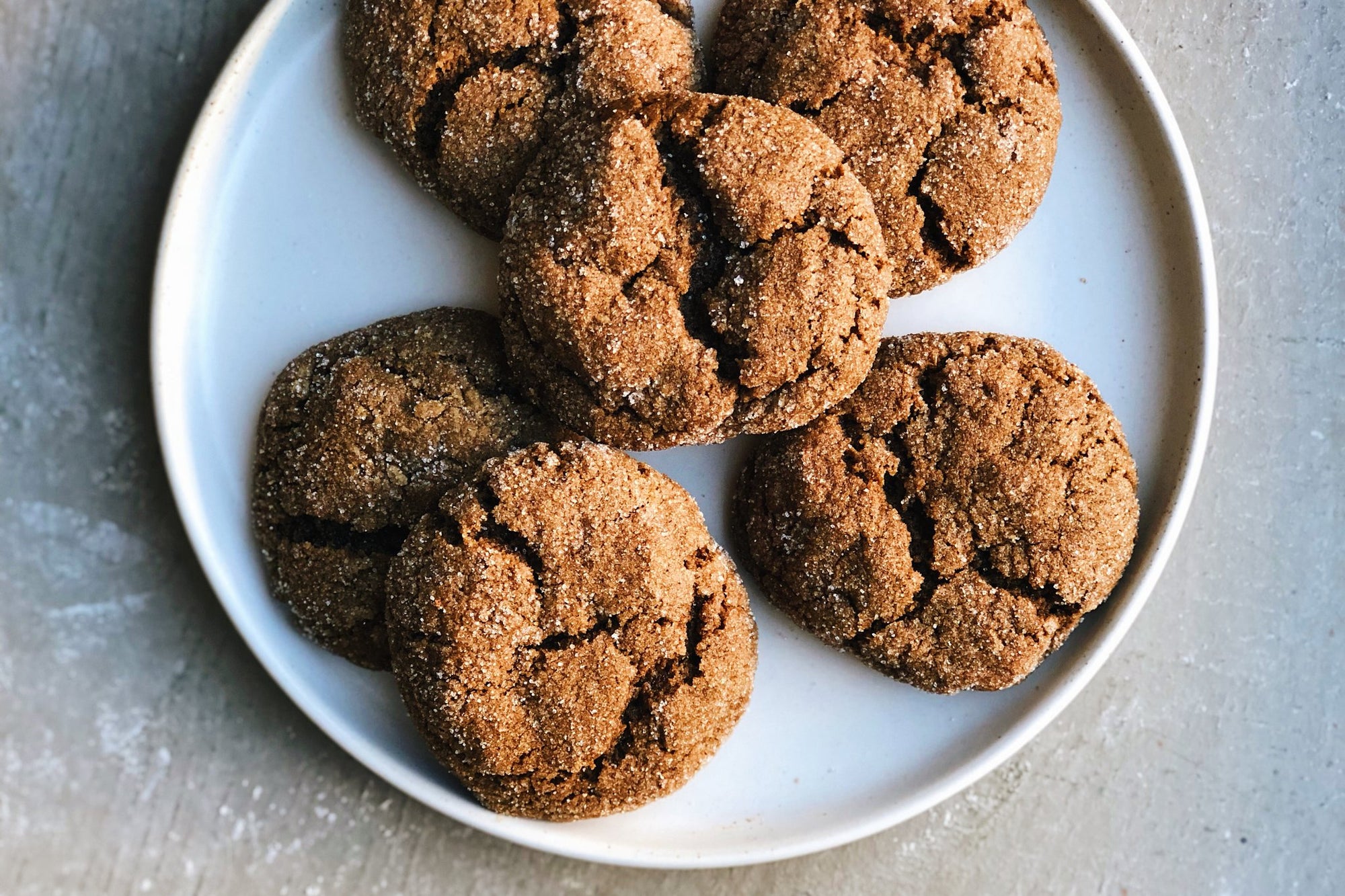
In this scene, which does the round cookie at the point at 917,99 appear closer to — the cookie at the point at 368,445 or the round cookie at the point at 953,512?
the round cookie at the point at 953,512

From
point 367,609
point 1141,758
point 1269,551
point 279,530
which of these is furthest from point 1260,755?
point 279,530

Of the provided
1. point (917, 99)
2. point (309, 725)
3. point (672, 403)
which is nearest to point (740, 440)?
point (672, 403)

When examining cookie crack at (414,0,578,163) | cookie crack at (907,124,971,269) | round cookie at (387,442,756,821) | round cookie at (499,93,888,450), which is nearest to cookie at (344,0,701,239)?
cookie crack at (414,0,578,163)

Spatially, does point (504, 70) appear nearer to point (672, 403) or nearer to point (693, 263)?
point (693, 263)

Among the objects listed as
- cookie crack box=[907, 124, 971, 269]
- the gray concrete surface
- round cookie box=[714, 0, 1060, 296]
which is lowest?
the gray concrete surface

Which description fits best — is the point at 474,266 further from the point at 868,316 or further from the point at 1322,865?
the point at 1322,865

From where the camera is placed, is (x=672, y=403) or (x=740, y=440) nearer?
(x=672, y=403)

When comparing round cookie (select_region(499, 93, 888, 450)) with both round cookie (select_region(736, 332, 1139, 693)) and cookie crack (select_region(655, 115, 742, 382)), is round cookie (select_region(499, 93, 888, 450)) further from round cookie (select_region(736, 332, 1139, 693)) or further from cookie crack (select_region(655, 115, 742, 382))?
round cookie (select_region(736, 332, 1139, 693))
